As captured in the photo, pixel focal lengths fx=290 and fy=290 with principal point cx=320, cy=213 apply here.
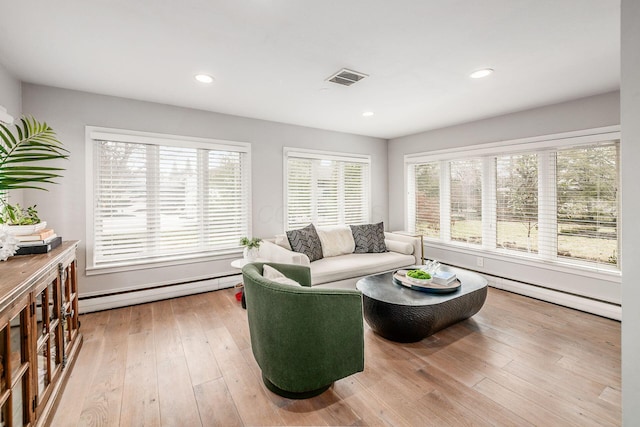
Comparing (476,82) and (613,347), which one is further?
(476,82)

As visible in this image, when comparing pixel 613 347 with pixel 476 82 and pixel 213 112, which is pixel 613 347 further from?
pixel 213 112

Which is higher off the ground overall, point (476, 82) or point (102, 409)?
point (476, 82)

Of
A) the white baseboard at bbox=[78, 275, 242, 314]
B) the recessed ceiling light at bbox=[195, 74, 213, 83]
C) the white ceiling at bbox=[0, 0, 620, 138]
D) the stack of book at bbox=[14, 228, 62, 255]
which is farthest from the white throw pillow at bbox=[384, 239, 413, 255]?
the stack of book at bbox=[14, 228, 62, 255]

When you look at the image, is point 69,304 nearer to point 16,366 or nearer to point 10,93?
point 16,366

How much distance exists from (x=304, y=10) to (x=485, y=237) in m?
4.01

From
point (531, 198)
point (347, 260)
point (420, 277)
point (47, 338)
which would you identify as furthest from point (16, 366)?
point (531, 198)

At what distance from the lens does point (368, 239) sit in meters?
4.45

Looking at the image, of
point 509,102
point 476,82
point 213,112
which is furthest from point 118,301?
point 509,102

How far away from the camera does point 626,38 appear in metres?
1.17

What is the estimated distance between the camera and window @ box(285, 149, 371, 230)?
4703mm

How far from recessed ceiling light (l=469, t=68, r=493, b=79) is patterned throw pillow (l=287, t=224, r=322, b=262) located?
8.47ft

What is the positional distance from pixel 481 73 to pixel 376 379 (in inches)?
112

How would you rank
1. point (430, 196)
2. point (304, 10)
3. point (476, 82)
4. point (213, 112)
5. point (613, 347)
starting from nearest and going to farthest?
point (304, 10)
point (613, 347)
point (476, 82)
point (213, 112)
point (430, 196)

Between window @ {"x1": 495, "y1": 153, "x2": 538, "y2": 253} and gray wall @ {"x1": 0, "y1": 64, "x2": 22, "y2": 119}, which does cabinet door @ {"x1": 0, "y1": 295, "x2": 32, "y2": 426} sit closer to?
gray wall @ {"x1": 0, "y1": 64, "x2": 22, "y2": 119}
